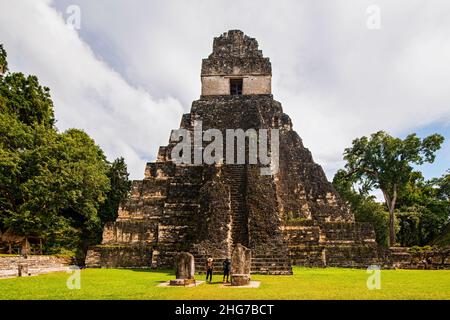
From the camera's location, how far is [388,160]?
2509cm

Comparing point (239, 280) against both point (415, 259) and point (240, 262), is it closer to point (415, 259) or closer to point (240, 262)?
point (240, 262)

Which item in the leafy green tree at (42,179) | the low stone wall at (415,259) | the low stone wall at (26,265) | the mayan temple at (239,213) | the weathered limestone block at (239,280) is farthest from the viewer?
the leafy green tree at (42,179)

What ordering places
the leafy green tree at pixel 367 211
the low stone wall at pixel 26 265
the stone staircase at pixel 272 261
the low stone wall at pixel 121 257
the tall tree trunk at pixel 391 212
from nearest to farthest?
the stone staircase at pixel 272 261, the low stone wall at pixel 26 265, the low stone wall at pixel 121 257, the tall tree trunk at pixel 391 212, the leafy green tree at pixel 367 211

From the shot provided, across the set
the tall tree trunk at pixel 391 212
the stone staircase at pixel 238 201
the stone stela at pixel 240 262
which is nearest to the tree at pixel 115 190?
the stone staircase at pixel 238 201

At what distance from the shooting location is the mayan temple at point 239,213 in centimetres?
1430

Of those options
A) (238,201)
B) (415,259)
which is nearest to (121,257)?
(238,201)

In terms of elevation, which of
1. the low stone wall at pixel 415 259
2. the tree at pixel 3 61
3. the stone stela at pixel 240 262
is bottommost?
the low stone wall at pixel 415 259

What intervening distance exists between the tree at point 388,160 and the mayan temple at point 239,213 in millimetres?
7289

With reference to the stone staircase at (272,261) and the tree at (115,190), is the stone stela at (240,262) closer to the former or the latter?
the stone staircase at (272,261)

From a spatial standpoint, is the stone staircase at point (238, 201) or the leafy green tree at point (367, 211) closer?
the stone staircase at point (238, 201)

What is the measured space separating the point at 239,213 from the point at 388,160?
14277 millimetres

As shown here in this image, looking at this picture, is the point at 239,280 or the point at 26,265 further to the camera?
the point at 26,265

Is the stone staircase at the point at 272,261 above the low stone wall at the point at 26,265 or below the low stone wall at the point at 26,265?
above
